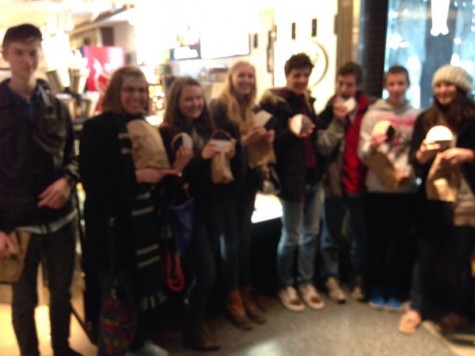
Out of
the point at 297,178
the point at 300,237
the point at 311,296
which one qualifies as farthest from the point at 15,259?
the point at 311,296

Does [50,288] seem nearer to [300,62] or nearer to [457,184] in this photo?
[300,62]

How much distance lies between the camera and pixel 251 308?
254 centimetres

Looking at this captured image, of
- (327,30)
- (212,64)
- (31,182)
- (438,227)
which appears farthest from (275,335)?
(212,64)

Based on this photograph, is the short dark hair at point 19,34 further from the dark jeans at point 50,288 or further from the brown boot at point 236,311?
the brown boot at point 236,311

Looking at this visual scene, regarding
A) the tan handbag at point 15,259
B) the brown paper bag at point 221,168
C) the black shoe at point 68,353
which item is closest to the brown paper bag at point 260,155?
the brown paper bag at point 221,168

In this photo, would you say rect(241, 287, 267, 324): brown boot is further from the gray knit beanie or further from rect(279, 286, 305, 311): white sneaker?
the gray knit beanie

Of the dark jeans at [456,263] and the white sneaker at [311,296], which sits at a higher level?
the dark jeans at [456,263]

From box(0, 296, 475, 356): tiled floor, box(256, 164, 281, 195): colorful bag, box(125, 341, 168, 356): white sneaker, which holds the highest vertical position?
box(256, 164, 281, 195): colorful bag

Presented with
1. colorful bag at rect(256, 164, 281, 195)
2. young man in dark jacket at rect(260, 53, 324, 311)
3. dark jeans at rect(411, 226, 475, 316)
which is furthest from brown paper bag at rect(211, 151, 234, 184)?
dark jeans at rect(411, 226, 475, 316)

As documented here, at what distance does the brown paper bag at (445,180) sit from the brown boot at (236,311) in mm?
1144

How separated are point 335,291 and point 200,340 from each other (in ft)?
3.03

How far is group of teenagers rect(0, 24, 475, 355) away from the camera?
69.6 inches

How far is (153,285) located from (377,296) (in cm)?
145

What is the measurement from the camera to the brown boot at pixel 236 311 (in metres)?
2.45
